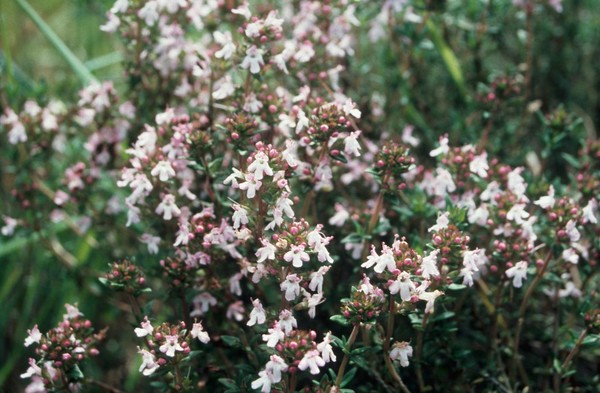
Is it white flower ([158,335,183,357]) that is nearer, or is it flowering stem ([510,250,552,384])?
white flower ([158,335,183,357])

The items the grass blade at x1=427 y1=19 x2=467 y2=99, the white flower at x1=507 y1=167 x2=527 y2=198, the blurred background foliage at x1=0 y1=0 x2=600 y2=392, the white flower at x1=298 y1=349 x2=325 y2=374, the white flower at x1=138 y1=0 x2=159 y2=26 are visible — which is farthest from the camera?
the grass blade at x1=427 y1=19 x2=467 y2=99

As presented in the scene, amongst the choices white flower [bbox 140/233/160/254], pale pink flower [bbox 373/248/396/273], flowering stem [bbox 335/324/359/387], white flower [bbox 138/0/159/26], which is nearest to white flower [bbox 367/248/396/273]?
pale pink flower [bbox 373/248/396/273]

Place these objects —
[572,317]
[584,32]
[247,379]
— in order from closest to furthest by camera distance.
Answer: [247,379] < [572,317] < [584,32]

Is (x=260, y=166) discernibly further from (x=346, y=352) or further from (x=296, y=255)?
(x=346, y=352)

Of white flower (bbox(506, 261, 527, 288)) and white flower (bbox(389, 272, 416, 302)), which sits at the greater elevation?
white flower (bbox(389, 272, 416, 302))

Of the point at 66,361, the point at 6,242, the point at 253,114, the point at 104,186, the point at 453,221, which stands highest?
the point at 253,114

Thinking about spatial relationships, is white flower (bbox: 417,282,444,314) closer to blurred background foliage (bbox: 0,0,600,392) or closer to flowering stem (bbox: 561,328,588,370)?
flowering stem (bbox: 561,328,588,370)

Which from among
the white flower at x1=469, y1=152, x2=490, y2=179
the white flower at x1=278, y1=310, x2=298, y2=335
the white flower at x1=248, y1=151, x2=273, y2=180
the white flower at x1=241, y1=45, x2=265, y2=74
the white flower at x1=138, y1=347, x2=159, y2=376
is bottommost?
the white flower at x1=138, y1=347, x2=159, y2=376

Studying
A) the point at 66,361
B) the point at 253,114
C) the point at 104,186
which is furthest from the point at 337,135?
the point at 104,186

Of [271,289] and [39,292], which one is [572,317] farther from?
[39,292]
